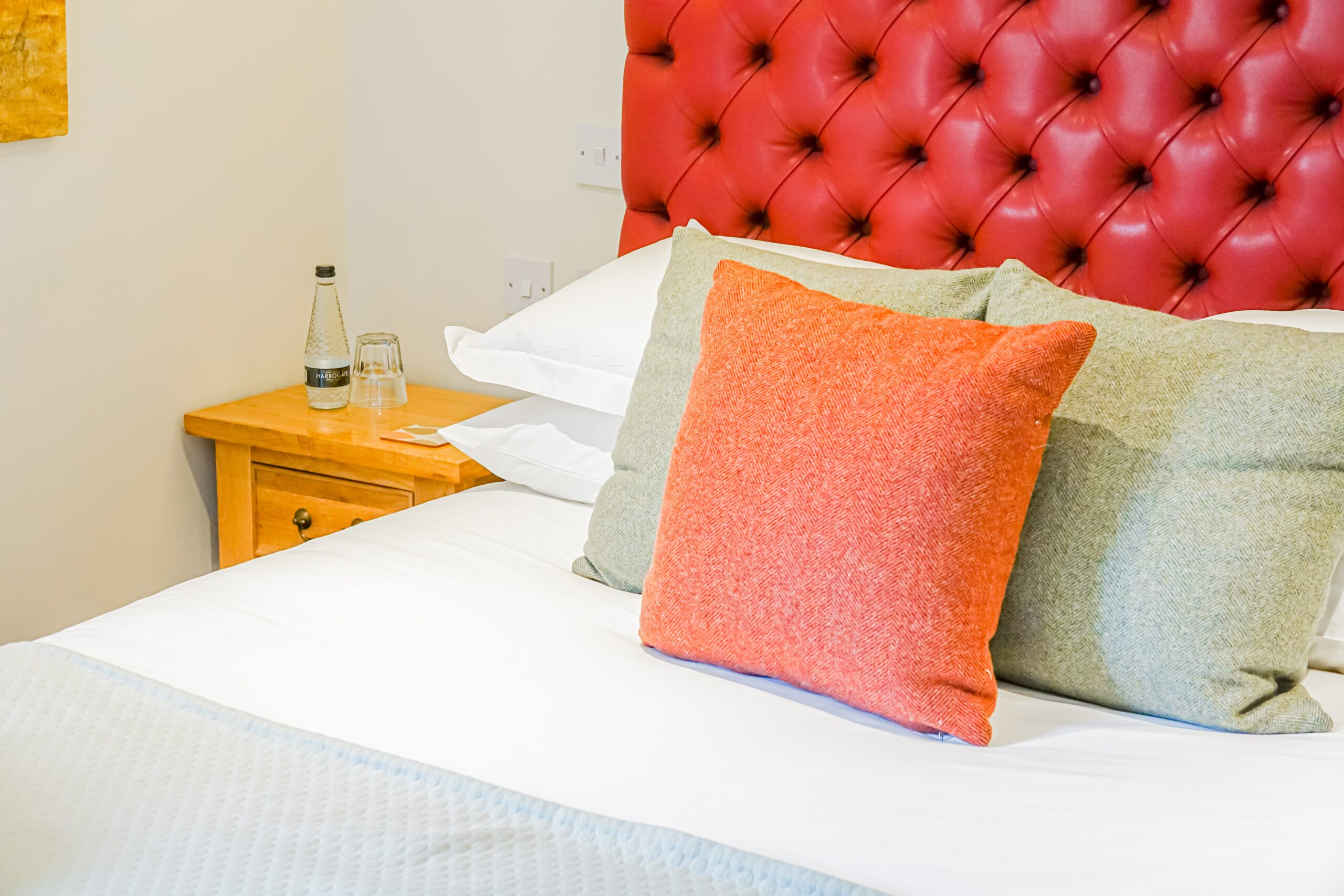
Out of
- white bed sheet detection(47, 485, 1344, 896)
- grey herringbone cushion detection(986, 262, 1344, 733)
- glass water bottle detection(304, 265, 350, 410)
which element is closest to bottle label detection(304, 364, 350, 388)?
glass water bottle detection(304, 265, 350, 410)

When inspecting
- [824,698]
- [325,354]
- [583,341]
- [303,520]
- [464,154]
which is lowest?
[303,520]

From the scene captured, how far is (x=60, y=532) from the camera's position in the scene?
192cm

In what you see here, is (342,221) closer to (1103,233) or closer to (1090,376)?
(1103,233)

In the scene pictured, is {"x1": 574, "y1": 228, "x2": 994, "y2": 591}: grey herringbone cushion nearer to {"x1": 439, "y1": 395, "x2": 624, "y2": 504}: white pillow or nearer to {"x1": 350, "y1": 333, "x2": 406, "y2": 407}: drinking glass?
{"x1": 439, "y1": 395, "x2": 624, "y2": 504}: white pillow

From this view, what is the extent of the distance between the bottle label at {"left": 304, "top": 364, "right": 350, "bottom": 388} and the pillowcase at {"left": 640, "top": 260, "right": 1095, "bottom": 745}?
110cm

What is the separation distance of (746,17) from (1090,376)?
2.75 ft

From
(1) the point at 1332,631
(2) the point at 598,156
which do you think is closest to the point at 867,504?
(1) the point at 1332,631

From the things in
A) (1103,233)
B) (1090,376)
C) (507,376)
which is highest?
(1103,233)

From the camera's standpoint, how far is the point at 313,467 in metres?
2.01

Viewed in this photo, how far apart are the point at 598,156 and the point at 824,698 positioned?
118 centimetres

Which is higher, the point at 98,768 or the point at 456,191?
the point at 456,191

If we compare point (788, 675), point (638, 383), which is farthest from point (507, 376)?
point (788, 675)

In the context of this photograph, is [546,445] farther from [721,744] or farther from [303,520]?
[721,744]

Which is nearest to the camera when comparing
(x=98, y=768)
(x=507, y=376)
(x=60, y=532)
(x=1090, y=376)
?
(x=98, y=768)
